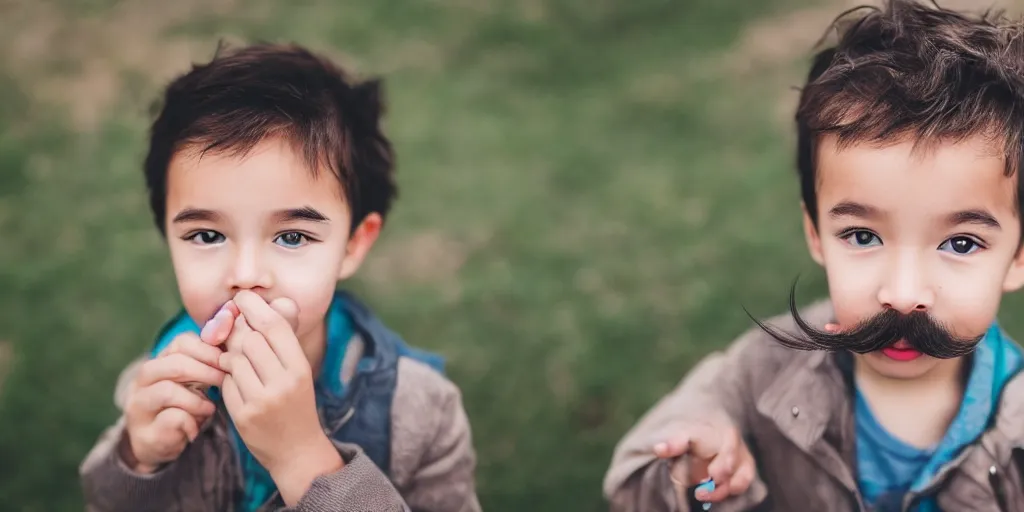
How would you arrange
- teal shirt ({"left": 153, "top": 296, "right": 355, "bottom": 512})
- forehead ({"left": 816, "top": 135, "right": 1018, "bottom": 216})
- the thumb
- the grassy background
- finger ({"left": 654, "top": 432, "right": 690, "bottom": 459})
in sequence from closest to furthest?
forehead ({"left": 816, "top": 135, "right": 1018, "bottom": 216}), the thumb, finger ({"left": 654, "top": 432, "right": 690, "bottom": 459}), teal shirt ({"left": 153, "top": 296, "right": 355, "bottom": 512}), the grassy background

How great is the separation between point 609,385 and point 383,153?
42.0 inches

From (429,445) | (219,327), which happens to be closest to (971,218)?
(429,445)

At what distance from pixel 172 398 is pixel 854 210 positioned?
1.34m

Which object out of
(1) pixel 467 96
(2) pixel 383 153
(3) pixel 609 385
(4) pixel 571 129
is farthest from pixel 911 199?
(1) pixel 467 96

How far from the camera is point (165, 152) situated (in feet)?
7.59

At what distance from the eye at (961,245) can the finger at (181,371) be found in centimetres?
139

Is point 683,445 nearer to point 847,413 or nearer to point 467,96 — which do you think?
point 847,413

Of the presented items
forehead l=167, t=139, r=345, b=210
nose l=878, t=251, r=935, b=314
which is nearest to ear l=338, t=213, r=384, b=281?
forehead l=167, t=139, r=345, b=210

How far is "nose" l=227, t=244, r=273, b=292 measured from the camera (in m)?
2.17

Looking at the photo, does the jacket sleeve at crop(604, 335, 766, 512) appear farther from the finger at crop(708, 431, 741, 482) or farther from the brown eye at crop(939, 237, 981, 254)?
the brown eye at crop(939, 237, 981, 254)

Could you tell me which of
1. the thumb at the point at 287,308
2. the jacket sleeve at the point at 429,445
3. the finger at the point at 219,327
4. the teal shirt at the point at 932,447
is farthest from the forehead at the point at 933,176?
the finger at the point at 219,327

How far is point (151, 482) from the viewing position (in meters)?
2.32

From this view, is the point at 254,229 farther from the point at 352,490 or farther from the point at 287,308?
the point at 352,490

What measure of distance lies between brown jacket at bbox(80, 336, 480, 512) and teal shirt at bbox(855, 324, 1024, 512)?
85 centimetres
